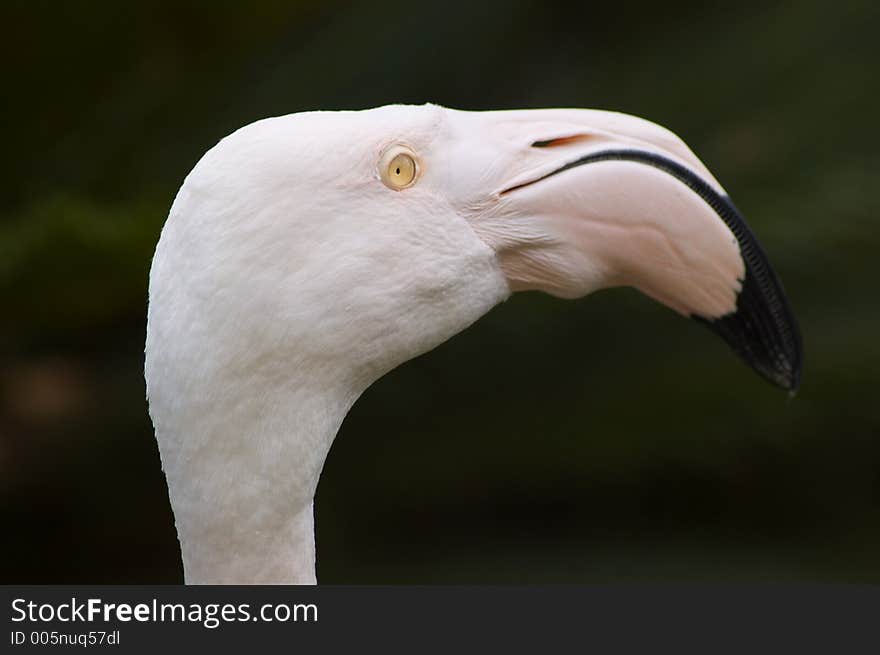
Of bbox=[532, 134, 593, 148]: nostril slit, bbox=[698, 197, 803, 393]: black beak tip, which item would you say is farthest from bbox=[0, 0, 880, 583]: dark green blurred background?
bbox=[532, 134, 593, 148]: nostril slit

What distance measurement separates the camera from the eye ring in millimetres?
1416

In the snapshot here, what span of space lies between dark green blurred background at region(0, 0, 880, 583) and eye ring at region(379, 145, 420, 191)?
128 centimetres

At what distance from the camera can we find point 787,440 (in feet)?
9.72

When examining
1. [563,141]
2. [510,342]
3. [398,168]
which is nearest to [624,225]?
[563,141]

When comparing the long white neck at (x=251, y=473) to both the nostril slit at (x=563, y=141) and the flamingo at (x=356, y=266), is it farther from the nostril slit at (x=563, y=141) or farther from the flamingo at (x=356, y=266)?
the nostril slit at (x=563, y=141)

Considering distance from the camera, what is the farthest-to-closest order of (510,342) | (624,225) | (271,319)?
(510,342), (624,225), (271,319)

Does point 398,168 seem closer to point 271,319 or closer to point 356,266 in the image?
point 356,266

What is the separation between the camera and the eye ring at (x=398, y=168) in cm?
142

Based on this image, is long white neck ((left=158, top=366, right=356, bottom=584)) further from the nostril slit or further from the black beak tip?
the black beak tip

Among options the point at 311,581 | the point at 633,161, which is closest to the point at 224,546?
the point at 311,581

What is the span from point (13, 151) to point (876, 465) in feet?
7.80

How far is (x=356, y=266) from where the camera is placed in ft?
4.55

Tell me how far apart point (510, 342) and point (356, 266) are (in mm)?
1565

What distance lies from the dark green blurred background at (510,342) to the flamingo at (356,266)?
1.24 m
